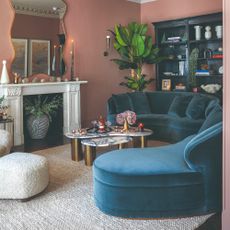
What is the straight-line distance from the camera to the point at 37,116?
586 cm

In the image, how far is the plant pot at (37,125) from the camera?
5.87 m

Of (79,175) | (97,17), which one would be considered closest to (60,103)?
(97,17)


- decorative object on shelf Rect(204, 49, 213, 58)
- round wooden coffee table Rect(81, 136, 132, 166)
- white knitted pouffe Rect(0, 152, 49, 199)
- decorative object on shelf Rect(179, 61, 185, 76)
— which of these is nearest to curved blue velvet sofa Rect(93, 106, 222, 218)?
white knitted pouffe Rect(0, 152, 49, 199)

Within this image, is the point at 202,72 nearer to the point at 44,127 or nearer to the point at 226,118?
the point at 44,127

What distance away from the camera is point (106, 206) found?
272 cm

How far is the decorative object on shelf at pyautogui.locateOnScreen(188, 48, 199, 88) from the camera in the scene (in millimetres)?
6609

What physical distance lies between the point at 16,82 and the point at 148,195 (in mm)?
3682

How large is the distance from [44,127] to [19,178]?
306 centimetres

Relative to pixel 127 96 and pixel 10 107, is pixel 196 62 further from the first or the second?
pixel 10 107

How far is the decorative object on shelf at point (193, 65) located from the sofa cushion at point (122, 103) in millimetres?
1431

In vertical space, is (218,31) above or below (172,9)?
below

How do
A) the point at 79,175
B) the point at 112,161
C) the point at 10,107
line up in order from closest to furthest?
the point at 112,161
the point at 79,175
the point at 10,107

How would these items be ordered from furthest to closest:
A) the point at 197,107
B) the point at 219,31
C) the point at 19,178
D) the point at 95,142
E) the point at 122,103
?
the point at 219,31 → the point at 122,103 → the point at 197,107 → the point at 95,142 → the point at 19,178

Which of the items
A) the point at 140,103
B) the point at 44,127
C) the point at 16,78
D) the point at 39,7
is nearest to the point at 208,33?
the point at 140,103
